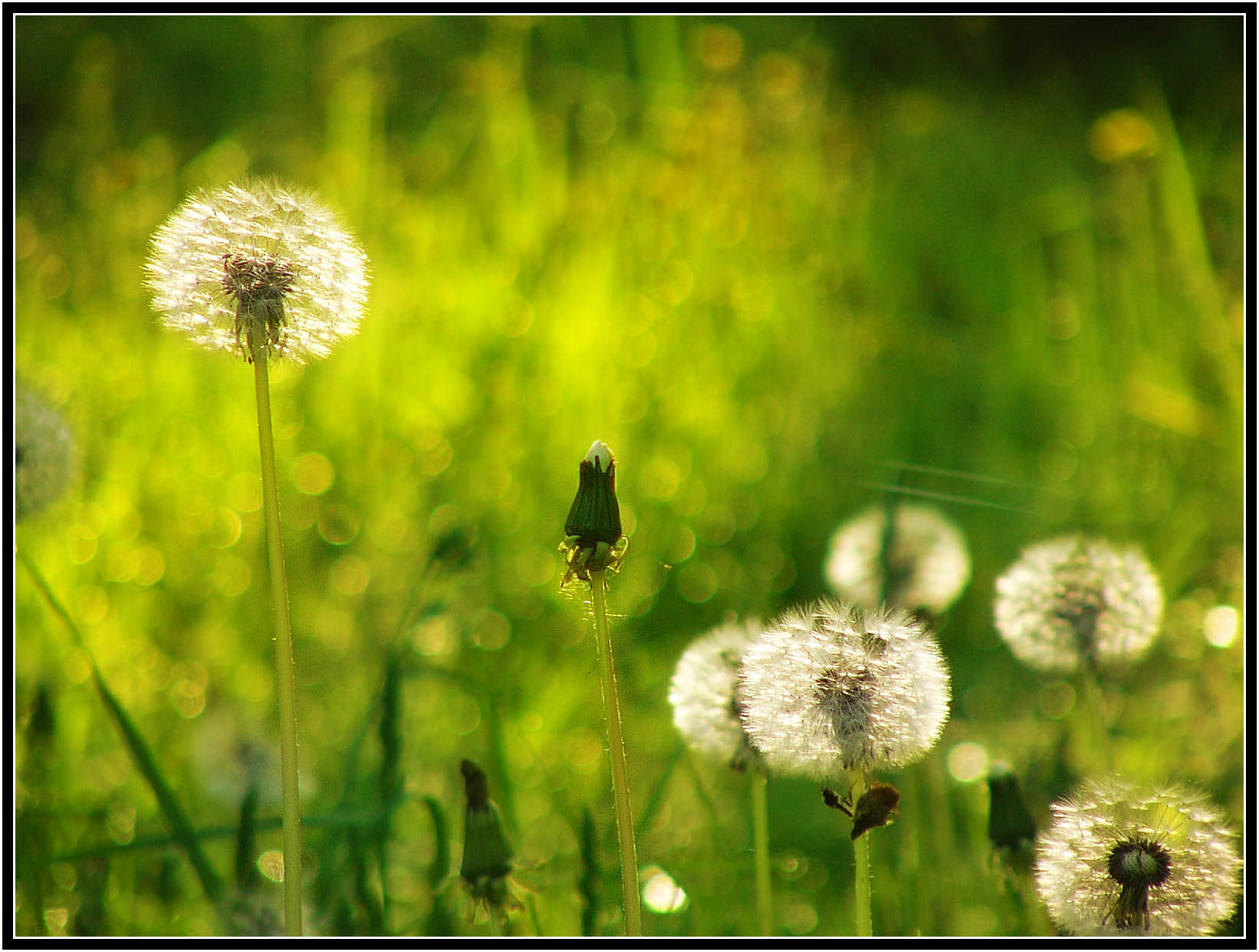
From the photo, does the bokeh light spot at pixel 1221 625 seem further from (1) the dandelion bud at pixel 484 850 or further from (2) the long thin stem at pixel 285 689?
(2) the long thin stem at pixel 285 689

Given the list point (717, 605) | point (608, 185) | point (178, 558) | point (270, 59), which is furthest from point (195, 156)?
point (717, 605)

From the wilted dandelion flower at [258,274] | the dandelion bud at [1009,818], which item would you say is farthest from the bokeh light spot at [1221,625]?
the wilted dandelion flower at [258,274]

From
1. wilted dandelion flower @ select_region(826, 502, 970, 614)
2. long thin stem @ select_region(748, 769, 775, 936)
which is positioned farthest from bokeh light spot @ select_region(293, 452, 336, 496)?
long thin stem @ select_region(748, 769, 775, 936)

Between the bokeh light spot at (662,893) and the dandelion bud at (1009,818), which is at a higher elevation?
the dandelion bud at (1009,818)

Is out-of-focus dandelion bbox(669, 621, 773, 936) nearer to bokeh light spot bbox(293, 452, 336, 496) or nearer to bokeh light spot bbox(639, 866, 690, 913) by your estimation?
bokeh light spot bbox(639, 866, 690, 913)

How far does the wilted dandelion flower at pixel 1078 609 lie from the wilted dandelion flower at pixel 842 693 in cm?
57

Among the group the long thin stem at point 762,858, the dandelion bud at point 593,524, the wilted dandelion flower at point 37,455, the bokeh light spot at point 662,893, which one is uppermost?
the wilted dandelion flower at point 37,455

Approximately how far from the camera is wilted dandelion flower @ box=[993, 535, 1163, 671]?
58.2 inches

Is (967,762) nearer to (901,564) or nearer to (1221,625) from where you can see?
(901,564)

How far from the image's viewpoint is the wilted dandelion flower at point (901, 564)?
69.5 inches

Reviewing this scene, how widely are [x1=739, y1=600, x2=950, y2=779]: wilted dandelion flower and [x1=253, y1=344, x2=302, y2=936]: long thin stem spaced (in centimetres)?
38

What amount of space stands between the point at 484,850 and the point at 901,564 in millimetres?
1034

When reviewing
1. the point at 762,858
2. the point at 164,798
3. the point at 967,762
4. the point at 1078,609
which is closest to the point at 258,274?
the point at 164,798
